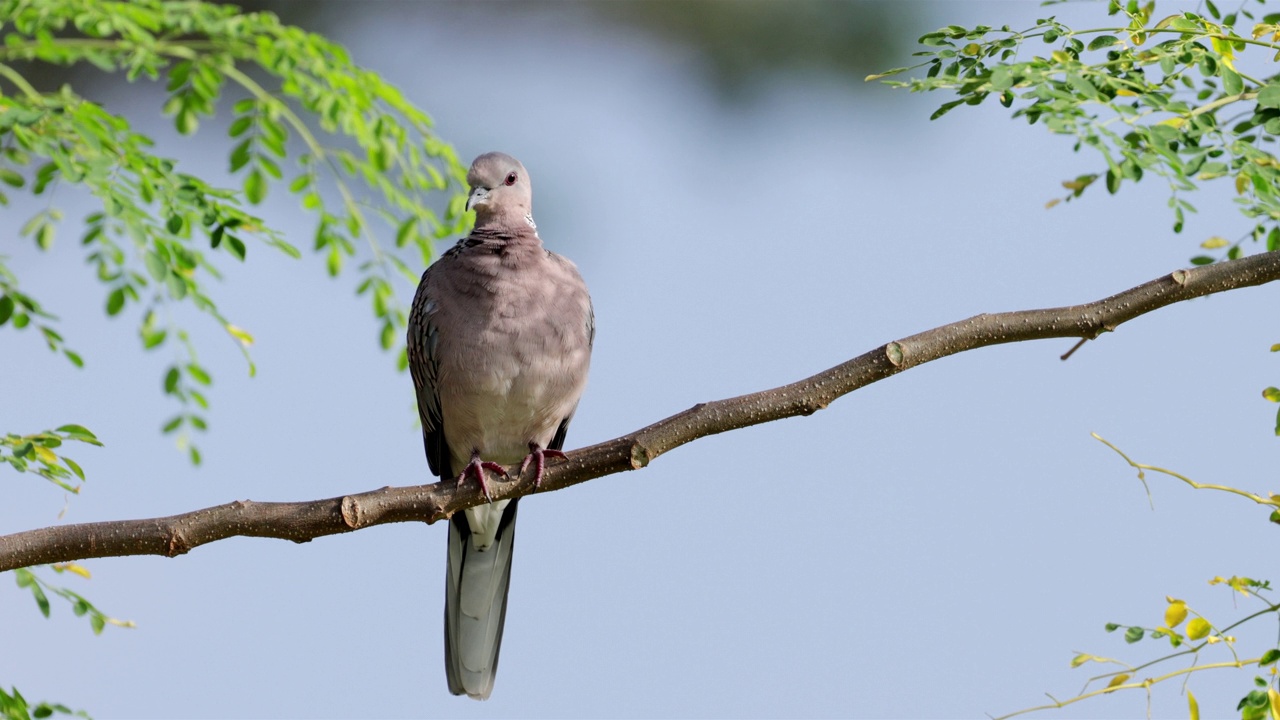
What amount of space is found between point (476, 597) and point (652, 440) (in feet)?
3.39

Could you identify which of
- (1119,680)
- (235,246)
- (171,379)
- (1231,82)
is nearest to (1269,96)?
(1231,82)

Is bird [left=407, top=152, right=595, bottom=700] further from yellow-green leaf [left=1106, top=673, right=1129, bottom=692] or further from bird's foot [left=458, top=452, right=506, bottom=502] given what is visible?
yellow-green leaf [left=1106, top=673, right=1129, bottom=692]

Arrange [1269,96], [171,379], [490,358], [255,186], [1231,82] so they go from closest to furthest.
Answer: [1269,96] < [1231,82] < [490,358] < [255,186] < [171,379]

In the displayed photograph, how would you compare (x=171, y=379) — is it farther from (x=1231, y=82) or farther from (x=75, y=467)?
(x=1231, y=82)

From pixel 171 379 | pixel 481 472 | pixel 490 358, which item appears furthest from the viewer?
pixel 171 379

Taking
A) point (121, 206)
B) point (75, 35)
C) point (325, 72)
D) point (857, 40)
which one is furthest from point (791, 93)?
point (121, 206)

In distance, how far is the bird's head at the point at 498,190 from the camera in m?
2.35

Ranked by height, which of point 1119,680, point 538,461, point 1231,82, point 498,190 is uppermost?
point 498,190

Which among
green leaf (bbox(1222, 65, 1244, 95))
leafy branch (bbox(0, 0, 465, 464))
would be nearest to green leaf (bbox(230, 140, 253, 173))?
leafy branch (bbox(0, 0, 465, 464))

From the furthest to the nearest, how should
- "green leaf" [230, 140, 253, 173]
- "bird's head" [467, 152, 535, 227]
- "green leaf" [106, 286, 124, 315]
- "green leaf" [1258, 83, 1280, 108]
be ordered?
"green leaf" [230, 140, 253, 173] → "green leaf" [106, 286, 124, 315] → "bird's head" [467, 152, 535, 227] → "green leaf" [1258, 83, 1280, 108]

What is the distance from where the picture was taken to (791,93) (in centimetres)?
688

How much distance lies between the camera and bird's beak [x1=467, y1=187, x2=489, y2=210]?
2.31 meters

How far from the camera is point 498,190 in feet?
7.77

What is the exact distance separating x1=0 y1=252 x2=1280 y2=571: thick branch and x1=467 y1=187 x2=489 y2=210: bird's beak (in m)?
0.70
